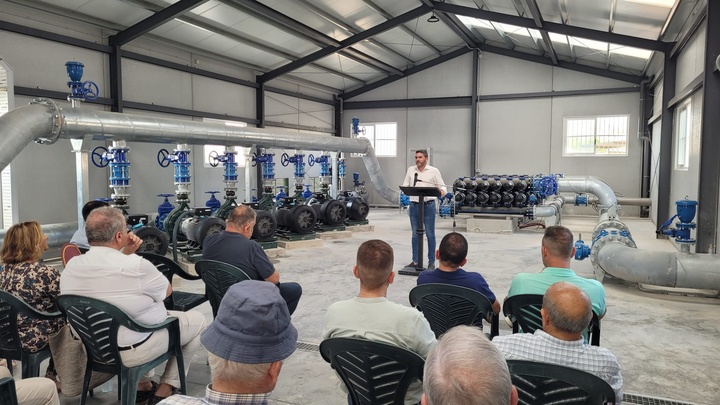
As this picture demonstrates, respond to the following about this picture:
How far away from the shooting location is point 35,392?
1.94m

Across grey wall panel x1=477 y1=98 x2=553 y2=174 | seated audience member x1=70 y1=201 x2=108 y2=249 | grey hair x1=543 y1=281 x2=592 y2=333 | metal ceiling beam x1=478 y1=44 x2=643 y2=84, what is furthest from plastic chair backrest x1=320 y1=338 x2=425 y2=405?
metal ceiling beam x1=478 y1=44 x2=643 y2=84

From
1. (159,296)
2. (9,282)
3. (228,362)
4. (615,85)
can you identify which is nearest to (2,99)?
(9,282)

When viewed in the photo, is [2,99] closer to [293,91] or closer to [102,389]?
[102,389]

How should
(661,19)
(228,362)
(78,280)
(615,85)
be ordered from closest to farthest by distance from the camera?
(228,362), (78,280), (661,19), (615,85)

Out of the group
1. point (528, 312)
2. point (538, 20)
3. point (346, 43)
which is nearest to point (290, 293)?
point (528, 312)

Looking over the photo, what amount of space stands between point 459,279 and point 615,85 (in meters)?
13.0

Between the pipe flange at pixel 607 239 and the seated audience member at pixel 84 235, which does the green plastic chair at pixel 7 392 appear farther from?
the pipe flange at pixel 607 239

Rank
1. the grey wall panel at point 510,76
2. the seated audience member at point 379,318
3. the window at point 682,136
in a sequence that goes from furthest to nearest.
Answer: the grey wall panel at point 510,76
the window at point 682,136
the seated audience member at point 379,318

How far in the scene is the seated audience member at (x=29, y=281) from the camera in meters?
2.51

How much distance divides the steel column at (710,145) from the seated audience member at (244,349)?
639 centimetres

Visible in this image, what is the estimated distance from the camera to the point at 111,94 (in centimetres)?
885

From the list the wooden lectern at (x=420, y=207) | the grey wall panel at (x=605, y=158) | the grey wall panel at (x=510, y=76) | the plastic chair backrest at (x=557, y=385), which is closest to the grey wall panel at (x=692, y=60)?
the wooden lectern at (x=420, y=207)

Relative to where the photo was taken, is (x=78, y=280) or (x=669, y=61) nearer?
(x=78, y=280)

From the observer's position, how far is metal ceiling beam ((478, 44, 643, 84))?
522 inches
